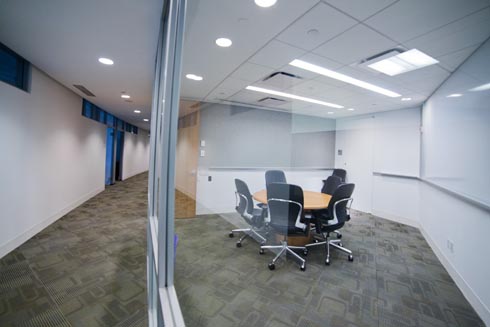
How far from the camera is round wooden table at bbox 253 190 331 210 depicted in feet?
9.19

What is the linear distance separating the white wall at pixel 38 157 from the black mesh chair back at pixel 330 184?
15.2ft

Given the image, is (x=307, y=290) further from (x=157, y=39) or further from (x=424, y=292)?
(x=157, y=39)

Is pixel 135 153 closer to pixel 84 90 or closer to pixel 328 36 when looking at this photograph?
pixel 84 90

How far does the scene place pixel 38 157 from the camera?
3229mm

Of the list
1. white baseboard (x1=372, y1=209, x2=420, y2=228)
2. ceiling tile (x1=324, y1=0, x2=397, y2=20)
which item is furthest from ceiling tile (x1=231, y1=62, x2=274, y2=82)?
white baseboard (x1=372, y1=209, x2=420, y2=228)

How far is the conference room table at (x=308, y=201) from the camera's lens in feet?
9.35

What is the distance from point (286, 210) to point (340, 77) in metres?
2.08

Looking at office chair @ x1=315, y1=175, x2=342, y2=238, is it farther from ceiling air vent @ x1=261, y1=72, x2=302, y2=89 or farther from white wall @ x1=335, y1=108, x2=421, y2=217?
ceiling air vent @ x1=261, y1=72, x2=302, y2=89

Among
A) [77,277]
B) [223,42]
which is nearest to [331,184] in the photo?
[223,42]

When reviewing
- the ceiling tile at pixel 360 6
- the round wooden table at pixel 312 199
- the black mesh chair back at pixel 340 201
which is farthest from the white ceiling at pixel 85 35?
the black mesh chair back at pixel 340 201

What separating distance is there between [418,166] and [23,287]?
628 cm

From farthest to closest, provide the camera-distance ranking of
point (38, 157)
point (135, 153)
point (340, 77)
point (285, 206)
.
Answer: point (135, 153) → point (38, 157) → point (340, 77) → point (285, 206)

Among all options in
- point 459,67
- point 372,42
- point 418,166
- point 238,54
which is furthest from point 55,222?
point 418,166

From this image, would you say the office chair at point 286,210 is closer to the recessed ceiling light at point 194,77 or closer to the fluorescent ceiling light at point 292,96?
the fluorescent ceiling light at point 292,96
